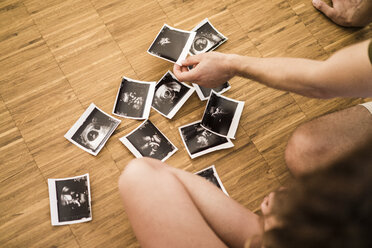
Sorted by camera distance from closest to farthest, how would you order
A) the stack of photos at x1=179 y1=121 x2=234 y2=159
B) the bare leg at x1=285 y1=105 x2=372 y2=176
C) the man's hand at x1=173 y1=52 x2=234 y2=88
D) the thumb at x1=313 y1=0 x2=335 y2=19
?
the bare leg at x1=285 y1=105 x2=372 y2=176
the man's hand at x1=173 y1=52 x2=234 y2=88
the stack of photos at x1=179 y1=121 x2=234 y2=159
the thumb at x1=313 y1=0 x2=335 y2=19

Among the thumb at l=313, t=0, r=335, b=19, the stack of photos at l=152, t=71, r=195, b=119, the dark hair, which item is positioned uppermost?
the dark hair

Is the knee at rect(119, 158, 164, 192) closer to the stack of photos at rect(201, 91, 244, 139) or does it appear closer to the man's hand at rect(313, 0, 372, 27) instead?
the stack of photos at rect(201, 91, 244, 139)

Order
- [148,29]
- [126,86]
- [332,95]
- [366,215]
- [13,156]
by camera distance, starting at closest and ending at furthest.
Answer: [366,215], [332,95], [13,156], [126,86], [148,29]

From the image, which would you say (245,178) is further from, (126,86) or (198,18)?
(198,18)

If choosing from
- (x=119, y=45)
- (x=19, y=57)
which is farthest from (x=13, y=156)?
(x=119, y=45)

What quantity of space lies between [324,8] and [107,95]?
4.70 feet

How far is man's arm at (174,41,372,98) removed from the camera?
978mm

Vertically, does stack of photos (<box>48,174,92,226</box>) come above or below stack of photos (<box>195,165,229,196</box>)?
below

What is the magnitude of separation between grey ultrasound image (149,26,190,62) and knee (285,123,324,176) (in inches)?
30.8

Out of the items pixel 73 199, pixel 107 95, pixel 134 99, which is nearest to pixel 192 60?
pixel 134 99

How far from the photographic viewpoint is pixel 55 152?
5.08 ft

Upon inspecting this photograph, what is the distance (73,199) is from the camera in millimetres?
1477

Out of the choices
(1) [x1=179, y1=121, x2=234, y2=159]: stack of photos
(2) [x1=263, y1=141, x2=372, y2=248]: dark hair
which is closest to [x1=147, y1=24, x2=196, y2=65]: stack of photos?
(1) [x1=179, y1=121, x2=234, y2=159]: stack of photos

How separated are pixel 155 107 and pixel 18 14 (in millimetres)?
989
